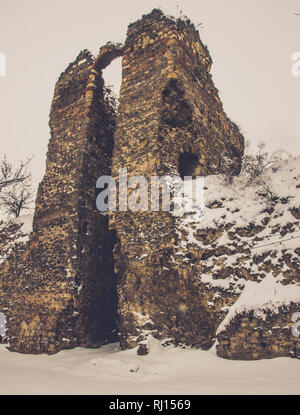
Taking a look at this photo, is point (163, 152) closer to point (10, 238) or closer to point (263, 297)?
point (263, 297)

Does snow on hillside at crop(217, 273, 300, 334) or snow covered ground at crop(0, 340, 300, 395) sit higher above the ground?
snow on hillside at crop(217, 273, 300, 334)

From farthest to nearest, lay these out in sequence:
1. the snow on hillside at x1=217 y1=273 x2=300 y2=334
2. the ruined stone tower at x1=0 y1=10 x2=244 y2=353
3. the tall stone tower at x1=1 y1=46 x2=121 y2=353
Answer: the tall stone tower at x1=1 y1=46 x2=121 y2=353
the ruined stone tower at x1=0 y1=10 x2=244 y2=353
the snow on hillside at x1=217 y1=273 x2=300 y2=334

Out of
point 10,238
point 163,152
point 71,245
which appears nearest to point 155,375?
point 71,245

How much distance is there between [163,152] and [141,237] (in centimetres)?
178

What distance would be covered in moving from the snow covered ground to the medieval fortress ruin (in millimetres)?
265

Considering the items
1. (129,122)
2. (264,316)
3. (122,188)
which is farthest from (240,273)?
(129,122)

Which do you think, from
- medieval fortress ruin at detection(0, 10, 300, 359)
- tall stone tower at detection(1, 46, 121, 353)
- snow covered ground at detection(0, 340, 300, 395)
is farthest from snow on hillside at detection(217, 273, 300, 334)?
tall stone tower at detection(1, 46, 121, 353)

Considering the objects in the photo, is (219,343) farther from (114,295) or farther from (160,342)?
(114,295)

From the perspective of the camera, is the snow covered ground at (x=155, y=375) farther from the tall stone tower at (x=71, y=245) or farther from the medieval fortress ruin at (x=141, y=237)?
the tall stone tower at (x=71, y=245)

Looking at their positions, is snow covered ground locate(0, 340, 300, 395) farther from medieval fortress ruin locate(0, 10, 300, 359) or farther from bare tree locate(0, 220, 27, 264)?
bare tree locate(0, 220, 27, 264)

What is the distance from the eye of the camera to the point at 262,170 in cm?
581

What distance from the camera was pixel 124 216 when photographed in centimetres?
652

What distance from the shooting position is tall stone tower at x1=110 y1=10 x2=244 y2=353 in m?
5.33
